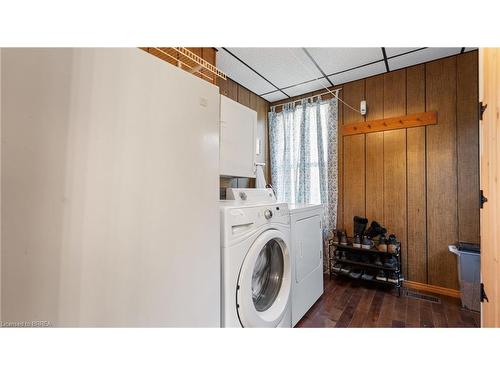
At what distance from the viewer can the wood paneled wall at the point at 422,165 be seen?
2.00m

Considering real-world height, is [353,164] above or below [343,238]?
above

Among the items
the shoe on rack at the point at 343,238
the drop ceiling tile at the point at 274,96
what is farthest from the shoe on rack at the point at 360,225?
the drop ceiling tile at the point at 274,96

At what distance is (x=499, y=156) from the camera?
2.96 feet

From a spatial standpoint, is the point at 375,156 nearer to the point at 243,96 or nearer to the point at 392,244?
the point at 392,244

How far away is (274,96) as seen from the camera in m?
A: 2.98

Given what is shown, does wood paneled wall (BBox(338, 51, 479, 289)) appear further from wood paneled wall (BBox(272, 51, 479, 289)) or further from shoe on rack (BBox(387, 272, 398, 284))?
shoe on rack (BBox(387, 272, 398, 284))

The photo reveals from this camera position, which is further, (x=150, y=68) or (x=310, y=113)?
(x=310, y=113)

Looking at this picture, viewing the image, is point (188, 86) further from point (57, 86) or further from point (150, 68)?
point (57, 86)

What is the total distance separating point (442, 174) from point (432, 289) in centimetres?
121

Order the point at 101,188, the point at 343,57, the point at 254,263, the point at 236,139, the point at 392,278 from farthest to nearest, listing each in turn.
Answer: the point at 392,278 < the point at 343,57 < the point at 236,139 < the point at 254,263 < the point at 101,188

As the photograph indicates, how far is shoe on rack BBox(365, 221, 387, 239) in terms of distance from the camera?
7.35 feet

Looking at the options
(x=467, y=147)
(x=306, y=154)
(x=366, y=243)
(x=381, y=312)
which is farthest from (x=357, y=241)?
(x=467, y=147)
